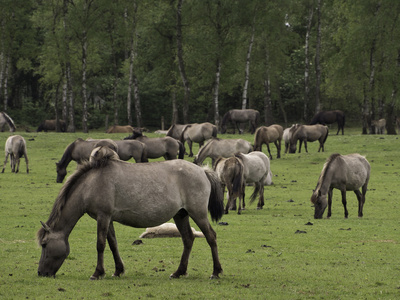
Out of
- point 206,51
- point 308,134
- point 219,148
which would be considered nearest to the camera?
point 219,148

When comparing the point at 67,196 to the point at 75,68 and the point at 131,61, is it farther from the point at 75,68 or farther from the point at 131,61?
the point at 75,68

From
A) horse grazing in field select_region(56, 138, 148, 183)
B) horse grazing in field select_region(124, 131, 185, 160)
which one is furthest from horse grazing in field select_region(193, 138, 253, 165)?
horse grazing in field select_region(56, 138, 148, 183)

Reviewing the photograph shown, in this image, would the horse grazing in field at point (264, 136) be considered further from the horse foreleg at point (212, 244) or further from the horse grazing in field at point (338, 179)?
the horse foreleg at point (212, 244)

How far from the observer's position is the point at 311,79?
6712cm

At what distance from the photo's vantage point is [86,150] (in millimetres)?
26266

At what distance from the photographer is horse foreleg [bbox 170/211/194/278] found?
31.7 feet

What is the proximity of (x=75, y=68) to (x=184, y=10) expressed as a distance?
41.8ft

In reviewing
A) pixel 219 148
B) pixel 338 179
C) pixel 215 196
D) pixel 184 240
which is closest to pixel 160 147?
pixel 219 148

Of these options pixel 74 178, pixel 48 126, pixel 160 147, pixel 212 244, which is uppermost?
pixel 74 178

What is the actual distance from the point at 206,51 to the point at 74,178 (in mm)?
44668

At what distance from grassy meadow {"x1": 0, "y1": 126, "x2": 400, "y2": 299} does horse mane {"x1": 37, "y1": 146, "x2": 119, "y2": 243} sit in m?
0.47

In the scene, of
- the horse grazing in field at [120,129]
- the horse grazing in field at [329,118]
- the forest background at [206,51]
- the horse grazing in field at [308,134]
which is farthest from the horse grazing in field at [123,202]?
the horse grazing in field at [120,129]

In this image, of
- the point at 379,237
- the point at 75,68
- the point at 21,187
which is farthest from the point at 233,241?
the point at 75,68

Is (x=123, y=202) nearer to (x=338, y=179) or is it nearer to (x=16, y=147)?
(x=338, y=179)
